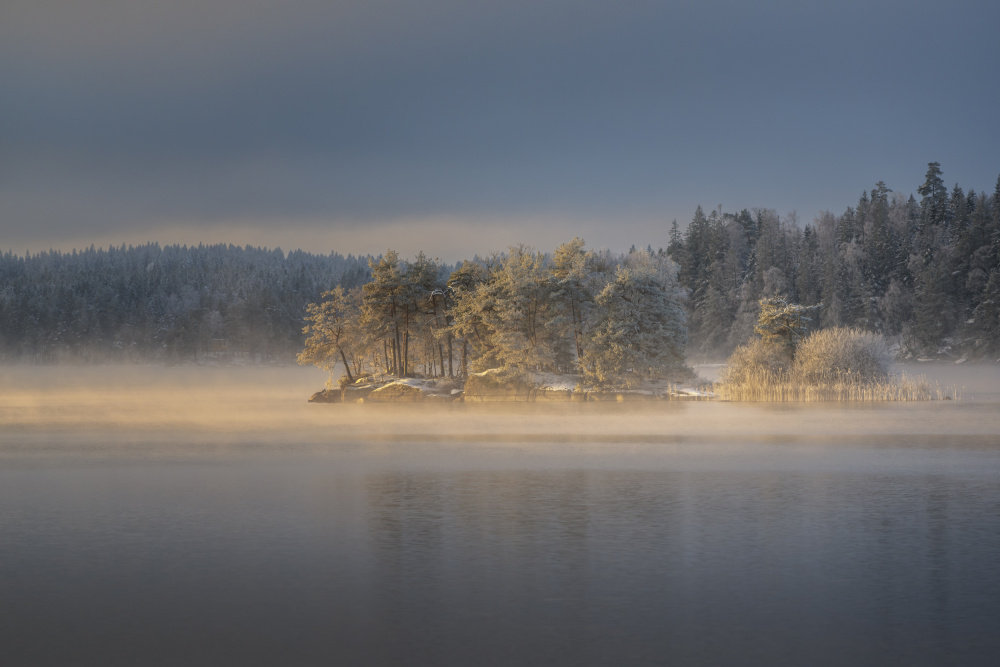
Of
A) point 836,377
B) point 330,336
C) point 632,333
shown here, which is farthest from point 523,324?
point 836,377

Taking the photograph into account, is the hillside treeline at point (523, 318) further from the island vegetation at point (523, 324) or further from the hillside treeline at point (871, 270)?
the hillside treeline at point (871, 270)

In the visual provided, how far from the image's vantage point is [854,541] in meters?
16.7

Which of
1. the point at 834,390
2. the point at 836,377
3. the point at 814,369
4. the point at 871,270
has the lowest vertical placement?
the point at 834,390

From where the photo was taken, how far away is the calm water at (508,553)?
1108 cm

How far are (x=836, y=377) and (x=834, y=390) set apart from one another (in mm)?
1402

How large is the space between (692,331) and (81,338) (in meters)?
138

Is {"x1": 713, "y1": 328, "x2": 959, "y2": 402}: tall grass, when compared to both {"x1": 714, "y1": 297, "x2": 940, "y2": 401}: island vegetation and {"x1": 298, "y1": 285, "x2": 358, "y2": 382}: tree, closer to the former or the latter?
{"x1": 714, "y1": 297, "x2": 940, "y2": 401}: island vegetation

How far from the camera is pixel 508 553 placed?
16000 millimetres

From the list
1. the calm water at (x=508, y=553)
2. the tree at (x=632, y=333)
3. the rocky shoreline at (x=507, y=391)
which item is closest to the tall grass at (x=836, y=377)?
the rocky shoreline at (x=507, y=391)

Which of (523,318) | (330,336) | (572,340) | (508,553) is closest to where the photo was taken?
(508,553)

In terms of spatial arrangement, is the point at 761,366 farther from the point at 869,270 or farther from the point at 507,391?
the point at 869,270

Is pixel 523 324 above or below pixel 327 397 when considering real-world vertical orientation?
above

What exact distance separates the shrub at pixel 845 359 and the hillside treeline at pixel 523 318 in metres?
9.87

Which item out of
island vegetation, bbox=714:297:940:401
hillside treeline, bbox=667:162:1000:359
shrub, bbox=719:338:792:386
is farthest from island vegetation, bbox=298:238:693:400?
hillside treeline, bbox=667:162:1000:359
